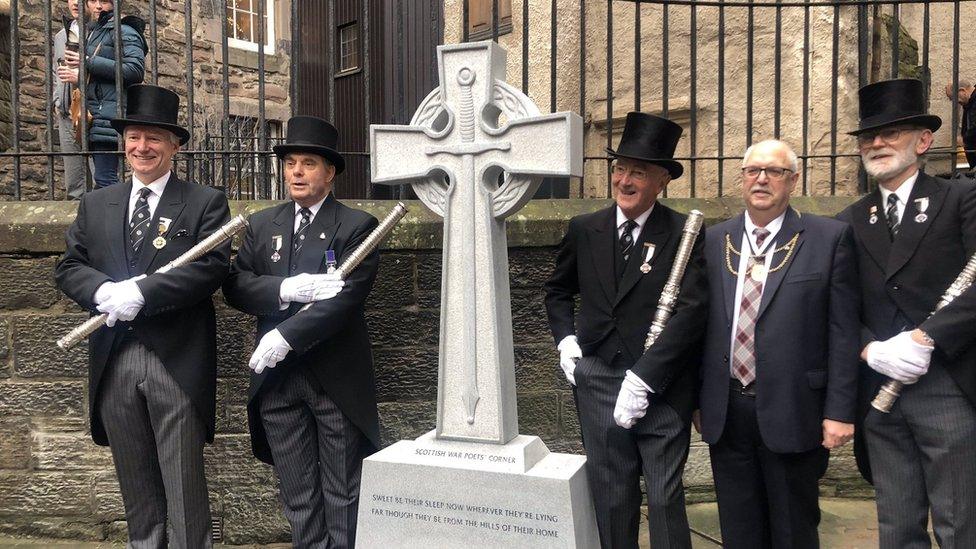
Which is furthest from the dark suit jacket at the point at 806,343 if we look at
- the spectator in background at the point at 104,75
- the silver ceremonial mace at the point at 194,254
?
the spectator in background at the point at 104,75

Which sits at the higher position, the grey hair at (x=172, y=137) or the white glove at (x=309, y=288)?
the grey hair at (x=172, y=137)

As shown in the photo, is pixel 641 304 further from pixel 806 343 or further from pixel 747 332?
pixel 806 343

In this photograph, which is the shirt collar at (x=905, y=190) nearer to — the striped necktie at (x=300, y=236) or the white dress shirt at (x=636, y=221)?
the white dress shirt at (x=636, y=221)

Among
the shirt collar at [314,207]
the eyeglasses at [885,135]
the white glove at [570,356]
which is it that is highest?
the eyeglasses at [885,135]

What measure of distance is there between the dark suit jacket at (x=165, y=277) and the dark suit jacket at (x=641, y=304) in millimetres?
1538

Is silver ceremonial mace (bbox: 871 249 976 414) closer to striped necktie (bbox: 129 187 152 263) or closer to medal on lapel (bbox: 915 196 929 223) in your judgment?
medal on lapel (bbox: 915 196 929 223)

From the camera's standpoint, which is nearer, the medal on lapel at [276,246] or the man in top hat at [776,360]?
the man in top hat at [776,360]

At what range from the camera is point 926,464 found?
287 centimetres

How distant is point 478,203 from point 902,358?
5.29 ft

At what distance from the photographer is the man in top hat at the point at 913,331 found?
280cm

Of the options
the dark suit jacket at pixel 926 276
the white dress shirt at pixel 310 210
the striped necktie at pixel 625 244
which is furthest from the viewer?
the white dress shirt at pixel 310 210

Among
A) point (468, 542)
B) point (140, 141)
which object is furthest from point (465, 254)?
point (140, 141)

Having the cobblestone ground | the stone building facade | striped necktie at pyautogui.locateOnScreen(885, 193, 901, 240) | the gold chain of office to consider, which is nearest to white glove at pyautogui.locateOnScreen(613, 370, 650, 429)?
the gold chain of office

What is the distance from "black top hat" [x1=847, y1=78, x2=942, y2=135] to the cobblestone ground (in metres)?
2.29
